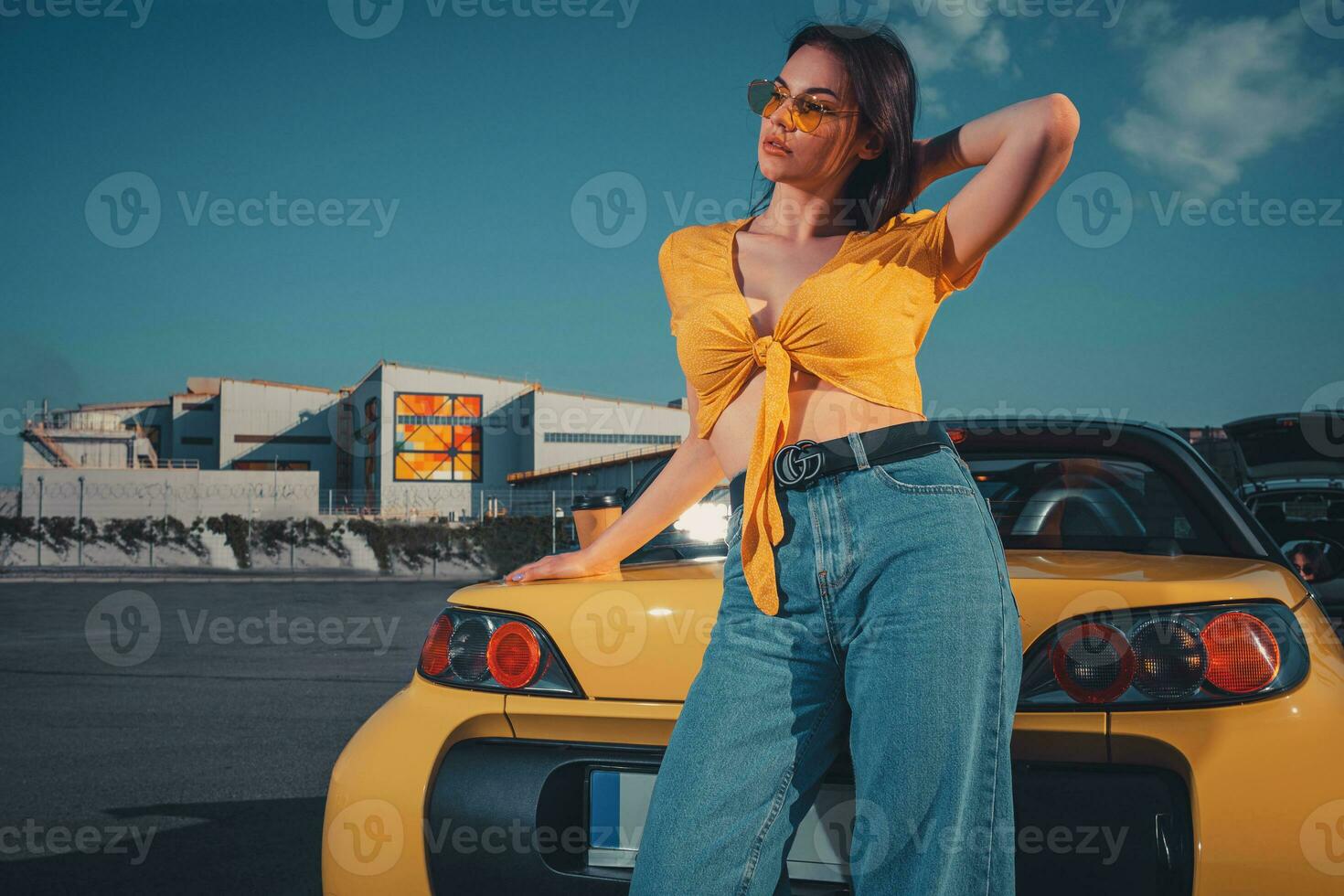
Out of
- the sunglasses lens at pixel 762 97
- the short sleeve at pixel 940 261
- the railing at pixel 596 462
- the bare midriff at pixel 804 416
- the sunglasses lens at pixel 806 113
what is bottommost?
the bare midriff at pixel 804 416

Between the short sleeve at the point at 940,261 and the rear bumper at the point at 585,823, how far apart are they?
0.77 metres

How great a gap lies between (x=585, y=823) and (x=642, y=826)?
0.10 meters

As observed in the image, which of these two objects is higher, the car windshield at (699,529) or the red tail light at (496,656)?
the car windshield at (699,529)

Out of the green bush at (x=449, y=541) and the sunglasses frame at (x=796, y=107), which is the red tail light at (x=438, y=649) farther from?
the green bush at (x=449, y=541)

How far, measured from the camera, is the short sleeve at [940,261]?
1441 mm

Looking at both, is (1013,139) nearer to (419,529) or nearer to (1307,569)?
(1307,569)

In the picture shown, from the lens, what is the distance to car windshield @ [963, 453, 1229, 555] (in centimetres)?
255

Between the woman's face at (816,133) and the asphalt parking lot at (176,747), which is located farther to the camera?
the asphalt parking lot at (176,747)

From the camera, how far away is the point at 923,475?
1325 millimetres

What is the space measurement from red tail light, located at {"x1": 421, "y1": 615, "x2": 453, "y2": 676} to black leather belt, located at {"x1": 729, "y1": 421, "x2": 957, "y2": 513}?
2.79 feet

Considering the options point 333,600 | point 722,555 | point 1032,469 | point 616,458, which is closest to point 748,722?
point 722,555

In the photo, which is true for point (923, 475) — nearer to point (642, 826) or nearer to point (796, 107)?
point (796, 107)

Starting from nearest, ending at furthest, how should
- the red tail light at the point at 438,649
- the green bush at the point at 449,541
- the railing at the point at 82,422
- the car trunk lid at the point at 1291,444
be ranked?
the red tail light at the point at 438,649
the car trunk lid at the point at 1291,444
the green bush at the point at 449,541
the railing at the point at 82,422

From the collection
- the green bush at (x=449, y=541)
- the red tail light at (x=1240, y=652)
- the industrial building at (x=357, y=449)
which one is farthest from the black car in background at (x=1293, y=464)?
the industrial building at (x=357, y=449)
